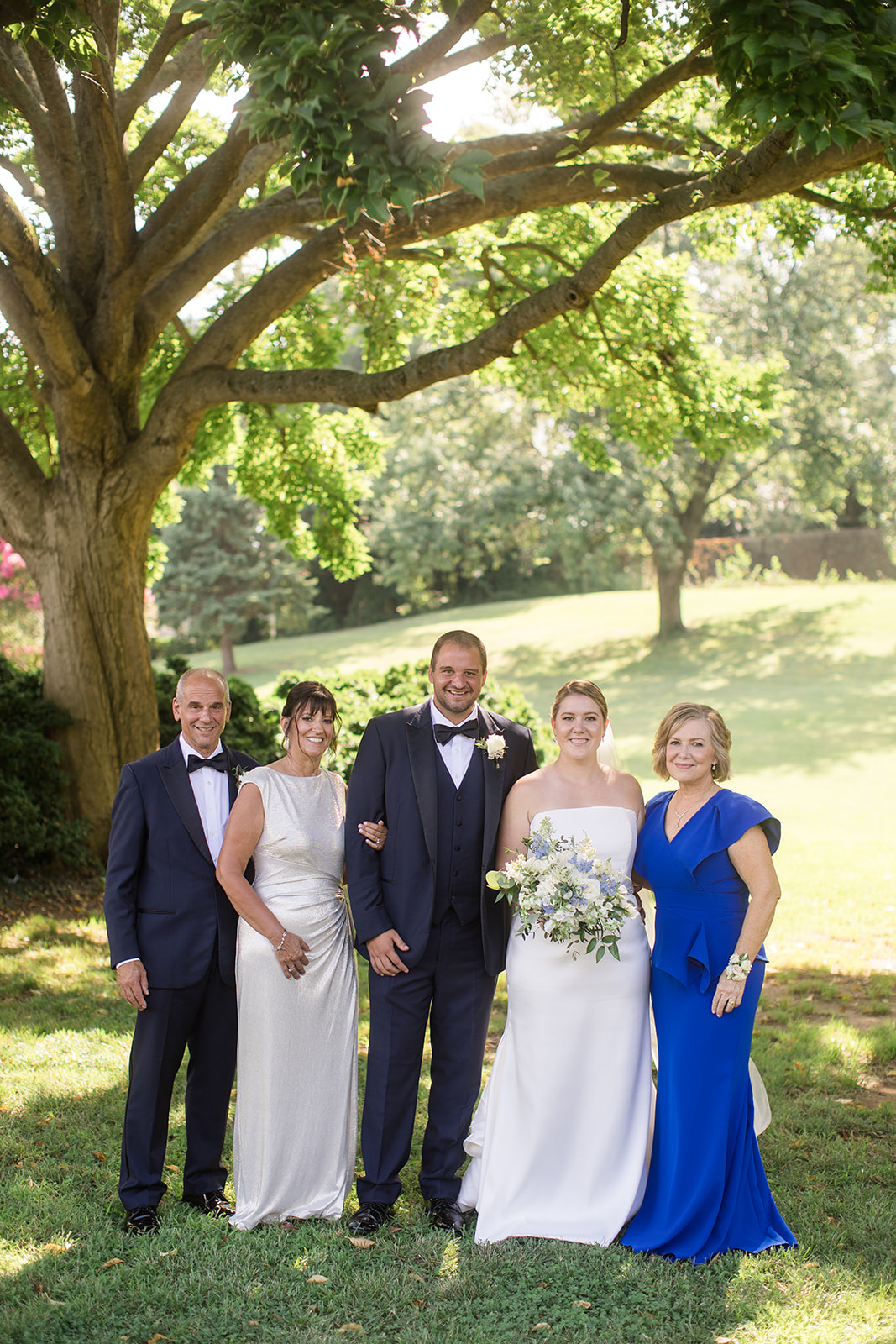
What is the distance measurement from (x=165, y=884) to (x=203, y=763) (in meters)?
0.54

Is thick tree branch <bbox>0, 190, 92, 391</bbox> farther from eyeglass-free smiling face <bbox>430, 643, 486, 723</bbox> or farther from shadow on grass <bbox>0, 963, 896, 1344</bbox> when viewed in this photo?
shadow on grass <bbox>0, 963, 896, 1344</bbox>

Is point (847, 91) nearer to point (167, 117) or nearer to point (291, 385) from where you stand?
point (291, 385)

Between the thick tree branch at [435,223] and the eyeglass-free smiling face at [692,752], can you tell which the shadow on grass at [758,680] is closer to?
the thick tree branch at [435,223]

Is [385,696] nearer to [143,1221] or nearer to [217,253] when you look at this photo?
[217,253]

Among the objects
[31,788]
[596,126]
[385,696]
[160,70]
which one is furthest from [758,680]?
[160,70]

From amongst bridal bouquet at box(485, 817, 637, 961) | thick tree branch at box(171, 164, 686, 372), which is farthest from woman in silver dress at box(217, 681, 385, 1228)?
thick tree branch at box(171, 164, 686, 372)

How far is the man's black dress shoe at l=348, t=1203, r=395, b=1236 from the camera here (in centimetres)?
452

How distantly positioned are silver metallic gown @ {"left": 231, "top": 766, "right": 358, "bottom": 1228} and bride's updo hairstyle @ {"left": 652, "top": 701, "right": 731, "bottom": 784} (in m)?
1.48

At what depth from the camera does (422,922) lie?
4.67 metres

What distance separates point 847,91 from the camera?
370 centimetres

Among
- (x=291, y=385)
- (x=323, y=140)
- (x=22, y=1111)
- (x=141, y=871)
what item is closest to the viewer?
(x=323, y=140)

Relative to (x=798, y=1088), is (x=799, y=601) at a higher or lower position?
higher

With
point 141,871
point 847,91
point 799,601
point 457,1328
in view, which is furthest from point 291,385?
point 799,601

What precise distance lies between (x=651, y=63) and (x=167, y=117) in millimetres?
4135
